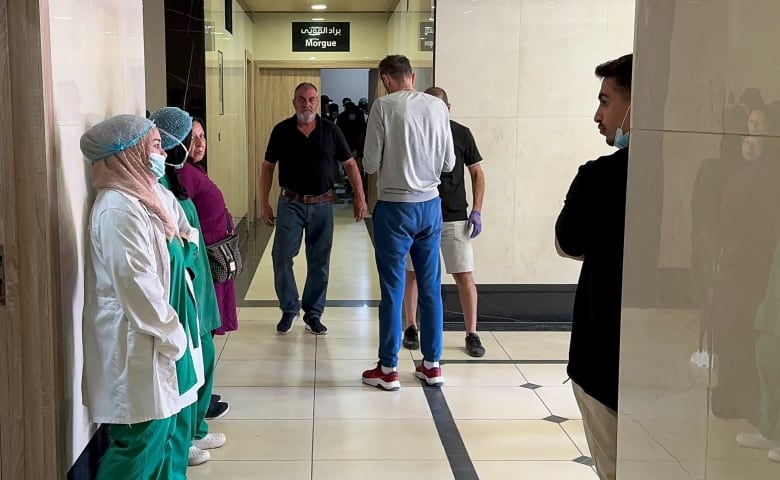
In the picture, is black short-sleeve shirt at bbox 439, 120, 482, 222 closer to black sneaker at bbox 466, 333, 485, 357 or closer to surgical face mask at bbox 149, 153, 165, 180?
black sneaker at bbox 466, 333, 485, 357

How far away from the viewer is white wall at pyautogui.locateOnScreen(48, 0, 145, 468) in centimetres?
250

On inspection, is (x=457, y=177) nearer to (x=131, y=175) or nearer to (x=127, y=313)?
(x=131, y=175)

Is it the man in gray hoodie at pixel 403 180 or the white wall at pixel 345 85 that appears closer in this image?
the man in gray hoodie at pixel 403 180

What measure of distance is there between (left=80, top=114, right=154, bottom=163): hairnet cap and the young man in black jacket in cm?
136

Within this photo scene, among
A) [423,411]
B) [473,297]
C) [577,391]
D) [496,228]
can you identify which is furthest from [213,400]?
[496,228]

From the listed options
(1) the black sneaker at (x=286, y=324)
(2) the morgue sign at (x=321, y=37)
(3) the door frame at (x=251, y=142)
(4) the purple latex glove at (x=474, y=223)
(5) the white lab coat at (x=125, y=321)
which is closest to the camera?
(5) the white lab coat at (x=125, y=321)

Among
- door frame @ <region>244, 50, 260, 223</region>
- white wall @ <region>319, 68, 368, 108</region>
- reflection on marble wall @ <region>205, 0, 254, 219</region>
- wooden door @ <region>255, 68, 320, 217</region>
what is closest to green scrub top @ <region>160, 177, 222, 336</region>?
reflection on marble wall @ <region>205, 0, 254, 219</region>

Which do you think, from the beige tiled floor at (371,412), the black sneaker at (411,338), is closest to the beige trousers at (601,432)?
the beige tiled floor at (371,412)

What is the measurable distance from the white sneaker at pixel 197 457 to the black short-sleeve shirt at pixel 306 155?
2.34 meters

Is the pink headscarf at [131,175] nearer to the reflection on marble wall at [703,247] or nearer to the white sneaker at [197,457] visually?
the white sneaker at [197,457]

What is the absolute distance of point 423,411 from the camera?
4.18m

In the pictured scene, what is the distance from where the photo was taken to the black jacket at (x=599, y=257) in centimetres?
215

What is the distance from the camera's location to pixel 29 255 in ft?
→ 7.88

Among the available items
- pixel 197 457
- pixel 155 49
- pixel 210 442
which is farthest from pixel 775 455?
pixel 155 49
